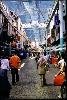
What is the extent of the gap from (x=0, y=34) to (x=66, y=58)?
4153 cm

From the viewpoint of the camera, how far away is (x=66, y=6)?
8.60m

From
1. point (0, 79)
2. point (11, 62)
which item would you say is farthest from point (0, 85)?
point (11, 62)

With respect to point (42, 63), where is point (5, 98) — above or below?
below

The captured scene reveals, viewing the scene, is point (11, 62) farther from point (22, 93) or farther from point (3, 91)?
point (3, 91)

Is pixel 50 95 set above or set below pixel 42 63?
below

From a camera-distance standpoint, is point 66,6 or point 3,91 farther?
point 3,91

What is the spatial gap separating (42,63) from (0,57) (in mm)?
2385

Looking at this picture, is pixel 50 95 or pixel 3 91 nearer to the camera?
pixel 3 91

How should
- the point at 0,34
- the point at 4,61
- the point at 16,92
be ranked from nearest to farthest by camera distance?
the point at 16,92 → the point at 4,61 → the point at 0,34

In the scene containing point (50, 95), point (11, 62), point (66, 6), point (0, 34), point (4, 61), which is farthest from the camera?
point (0, 34)

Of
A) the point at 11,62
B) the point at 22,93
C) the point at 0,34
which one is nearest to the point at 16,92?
the point at 22,93

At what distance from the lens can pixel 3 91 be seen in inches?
390

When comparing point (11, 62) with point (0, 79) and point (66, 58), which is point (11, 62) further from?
point (66, 58)

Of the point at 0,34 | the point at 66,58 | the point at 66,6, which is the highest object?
the point at 0,34
